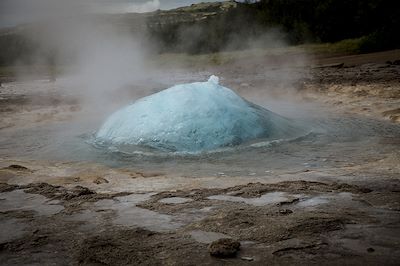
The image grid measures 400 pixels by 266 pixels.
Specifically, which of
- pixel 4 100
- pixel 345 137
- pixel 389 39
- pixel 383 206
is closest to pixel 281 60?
pixel 389 39

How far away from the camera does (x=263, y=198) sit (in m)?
3.05

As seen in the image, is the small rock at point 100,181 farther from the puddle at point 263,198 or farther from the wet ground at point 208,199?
the puddle at point 263,198

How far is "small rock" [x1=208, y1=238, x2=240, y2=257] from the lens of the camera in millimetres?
2179

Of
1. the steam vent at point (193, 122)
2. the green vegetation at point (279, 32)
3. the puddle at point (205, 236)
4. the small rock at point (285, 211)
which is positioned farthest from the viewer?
the green vegetation at point (279, 32)

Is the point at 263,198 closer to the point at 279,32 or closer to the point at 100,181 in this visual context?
the point at 100,181

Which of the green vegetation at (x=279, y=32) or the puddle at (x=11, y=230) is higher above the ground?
the green vegetation at (x=279, y=32)

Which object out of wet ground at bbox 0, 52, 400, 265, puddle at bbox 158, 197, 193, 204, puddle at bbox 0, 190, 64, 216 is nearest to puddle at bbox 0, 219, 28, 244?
wet ground at bbox 0, 52, 400, 265

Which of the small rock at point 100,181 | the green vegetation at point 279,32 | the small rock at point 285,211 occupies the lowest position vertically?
the small rock at point 100,181

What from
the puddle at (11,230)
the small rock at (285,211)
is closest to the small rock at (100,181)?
the puddle at (11,230)

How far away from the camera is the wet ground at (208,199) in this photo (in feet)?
7.41

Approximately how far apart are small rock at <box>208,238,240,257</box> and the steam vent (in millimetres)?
2620

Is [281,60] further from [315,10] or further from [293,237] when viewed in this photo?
[293,237]

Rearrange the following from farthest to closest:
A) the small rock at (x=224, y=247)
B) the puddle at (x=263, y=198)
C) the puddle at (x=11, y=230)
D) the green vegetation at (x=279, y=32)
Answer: the green vegetation at (x=279, y=32)
the puddle at (x=263, y=198)
the puddle at (x=11, y=230)
the small rock at (x=224, y=247)

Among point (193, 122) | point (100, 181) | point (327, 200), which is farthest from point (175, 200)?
point (193, 122)
